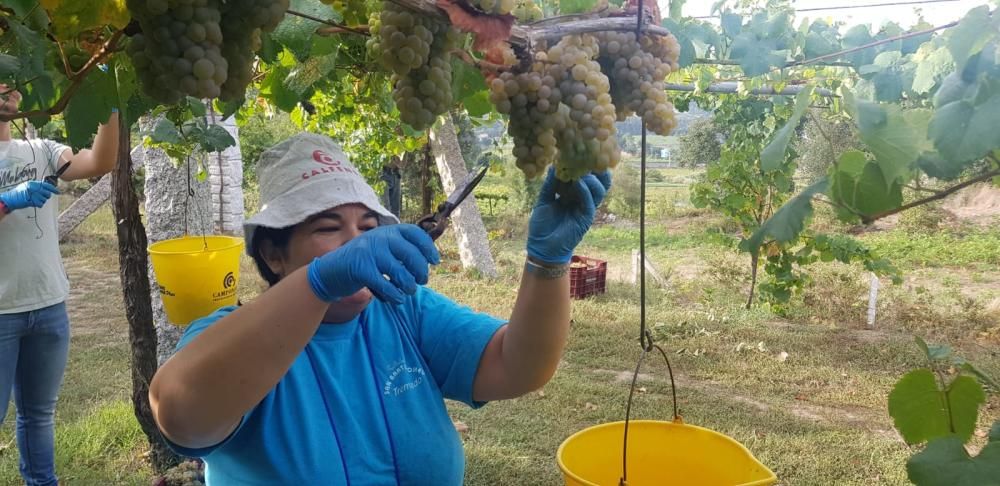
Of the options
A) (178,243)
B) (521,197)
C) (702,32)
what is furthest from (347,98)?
(521,197)

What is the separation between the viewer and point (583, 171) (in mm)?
1073

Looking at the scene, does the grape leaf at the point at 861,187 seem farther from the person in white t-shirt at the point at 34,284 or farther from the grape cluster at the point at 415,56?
the person in white t-shirt at the point at 34,284

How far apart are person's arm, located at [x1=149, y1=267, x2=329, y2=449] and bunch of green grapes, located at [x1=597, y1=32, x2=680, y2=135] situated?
685 millimetres

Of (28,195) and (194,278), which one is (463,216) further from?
(28,195)

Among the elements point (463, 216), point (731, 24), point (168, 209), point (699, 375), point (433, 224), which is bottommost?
point (699, 375)

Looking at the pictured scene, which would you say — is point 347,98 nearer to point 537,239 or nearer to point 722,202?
point 537,239

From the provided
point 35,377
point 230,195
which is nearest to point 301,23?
point 35,377

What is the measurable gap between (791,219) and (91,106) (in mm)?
1241

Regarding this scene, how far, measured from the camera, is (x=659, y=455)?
1.82 meters

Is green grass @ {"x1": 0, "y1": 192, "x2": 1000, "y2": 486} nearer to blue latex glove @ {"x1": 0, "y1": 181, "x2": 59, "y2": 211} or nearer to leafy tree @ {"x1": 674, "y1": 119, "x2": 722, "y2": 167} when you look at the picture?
blue latex glove @ {"x1": 0, "y1": 181, "x2": 59, "y2": 211}

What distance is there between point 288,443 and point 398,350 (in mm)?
373

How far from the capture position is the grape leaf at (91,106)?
1258 millimetres

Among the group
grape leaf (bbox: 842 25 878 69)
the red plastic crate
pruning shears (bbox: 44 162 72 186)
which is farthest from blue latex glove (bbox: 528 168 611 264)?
the red plastic crate

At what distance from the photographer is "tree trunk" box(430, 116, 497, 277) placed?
956cm
